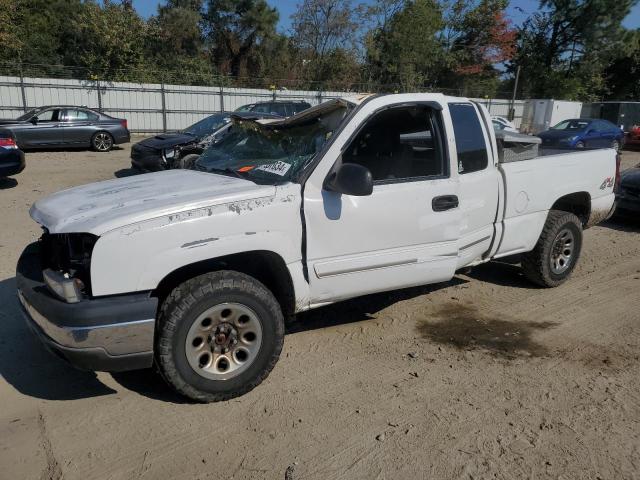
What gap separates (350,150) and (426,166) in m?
0.65

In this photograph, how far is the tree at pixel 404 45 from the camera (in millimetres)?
38281

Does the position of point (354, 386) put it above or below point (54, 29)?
below

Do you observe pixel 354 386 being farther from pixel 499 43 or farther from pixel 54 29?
pixel 499 43

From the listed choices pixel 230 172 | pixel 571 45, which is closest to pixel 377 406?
pixel 230 172

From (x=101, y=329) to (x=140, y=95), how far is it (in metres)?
23.1

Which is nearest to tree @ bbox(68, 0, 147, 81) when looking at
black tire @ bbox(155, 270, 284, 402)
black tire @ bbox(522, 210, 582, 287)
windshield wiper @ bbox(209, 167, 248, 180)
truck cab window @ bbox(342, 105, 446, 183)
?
windshield wiper @ bbox(209, 167, 248, 180)

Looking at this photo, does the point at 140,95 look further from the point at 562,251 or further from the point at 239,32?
the point at 562,251

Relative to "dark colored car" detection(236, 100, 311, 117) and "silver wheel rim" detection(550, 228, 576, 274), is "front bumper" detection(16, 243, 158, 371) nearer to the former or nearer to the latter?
"silver wheel rim" detection(550, 228, 576, 274)

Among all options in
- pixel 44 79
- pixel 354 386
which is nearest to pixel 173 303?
pixel 354 386

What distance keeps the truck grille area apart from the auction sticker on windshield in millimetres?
1228

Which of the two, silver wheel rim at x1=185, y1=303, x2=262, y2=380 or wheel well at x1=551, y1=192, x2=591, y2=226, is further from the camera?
wheel well at x1=551, y1=192, x2=591, y2=226

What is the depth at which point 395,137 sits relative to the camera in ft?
13.9

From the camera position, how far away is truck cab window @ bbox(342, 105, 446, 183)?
13.3ft

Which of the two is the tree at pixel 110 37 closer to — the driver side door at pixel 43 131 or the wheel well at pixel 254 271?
the driver side door at pixel 43 131
